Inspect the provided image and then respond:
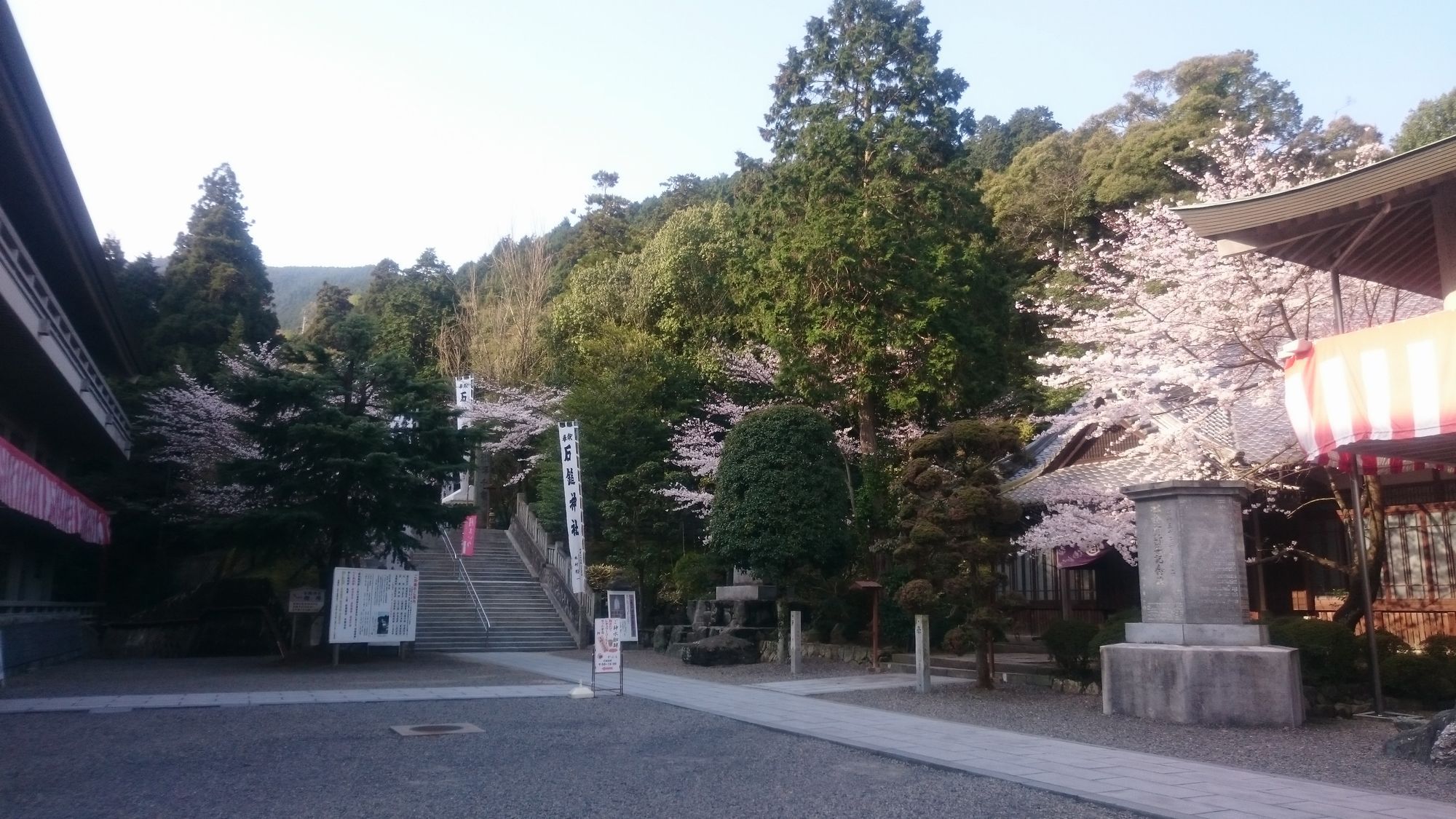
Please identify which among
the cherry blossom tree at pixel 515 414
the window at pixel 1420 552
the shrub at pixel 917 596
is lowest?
the shrub at pixel 917 596

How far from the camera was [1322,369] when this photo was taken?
30.7ft

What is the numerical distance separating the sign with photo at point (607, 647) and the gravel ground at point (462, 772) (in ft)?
5.42

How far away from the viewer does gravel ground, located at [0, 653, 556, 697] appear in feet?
46.3

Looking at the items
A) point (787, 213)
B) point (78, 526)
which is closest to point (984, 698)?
point (787, 213)

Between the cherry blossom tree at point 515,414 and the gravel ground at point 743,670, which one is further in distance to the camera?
the cherry blossom tree at point 515,414

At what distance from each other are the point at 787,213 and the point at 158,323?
2264cm

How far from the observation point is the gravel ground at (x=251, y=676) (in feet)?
46.3

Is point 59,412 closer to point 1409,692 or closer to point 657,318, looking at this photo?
point 657,318

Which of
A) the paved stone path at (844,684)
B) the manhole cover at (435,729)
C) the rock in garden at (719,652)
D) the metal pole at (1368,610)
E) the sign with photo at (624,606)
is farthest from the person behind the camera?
the sign with photo at (624,606)

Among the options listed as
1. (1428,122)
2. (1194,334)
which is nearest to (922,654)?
(1194,334)

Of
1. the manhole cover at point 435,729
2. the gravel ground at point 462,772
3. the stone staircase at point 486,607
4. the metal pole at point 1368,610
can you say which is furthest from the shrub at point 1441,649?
the stone staircase at point 486,607

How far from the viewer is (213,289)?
33.9 metres

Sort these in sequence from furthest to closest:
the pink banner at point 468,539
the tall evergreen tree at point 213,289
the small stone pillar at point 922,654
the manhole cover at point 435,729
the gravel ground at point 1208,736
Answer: the tall evergreen tree at point 213,289 → the pink banner at point 468,539 → the small stone pillar at point 922,654 → the manhole cover at point 435,729 → the gravel ground at point 1208,736

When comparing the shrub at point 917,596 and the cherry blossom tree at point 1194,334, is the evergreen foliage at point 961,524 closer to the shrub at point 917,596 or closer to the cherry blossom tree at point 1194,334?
the shrub at point 917,596
